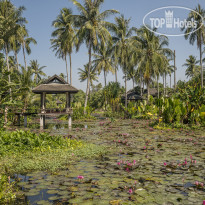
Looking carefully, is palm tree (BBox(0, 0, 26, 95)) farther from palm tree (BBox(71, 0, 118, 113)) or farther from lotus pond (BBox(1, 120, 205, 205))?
lotus pond (BBox(1, 120, 205, 205))

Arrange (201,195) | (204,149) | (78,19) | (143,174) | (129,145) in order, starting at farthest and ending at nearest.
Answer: (78,19) → (129,145) → (204,149) → (143,174) → (201,195)

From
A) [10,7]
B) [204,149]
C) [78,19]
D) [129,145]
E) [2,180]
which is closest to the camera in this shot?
[2,180]

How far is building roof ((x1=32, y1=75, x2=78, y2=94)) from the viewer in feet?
56.5

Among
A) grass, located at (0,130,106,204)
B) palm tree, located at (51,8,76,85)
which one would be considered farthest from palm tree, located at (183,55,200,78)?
grass, located at (0,130,106,204)

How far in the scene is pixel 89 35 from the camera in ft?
81.1

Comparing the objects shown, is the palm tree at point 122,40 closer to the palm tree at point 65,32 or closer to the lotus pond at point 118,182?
the palm tree at point 65,32

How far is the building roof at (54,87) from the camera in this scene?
1722 cm

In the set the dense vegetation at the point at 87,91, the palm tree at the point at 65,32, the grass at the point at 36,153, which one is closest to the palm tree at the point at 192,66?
the dense vegetation at the point at 87,91

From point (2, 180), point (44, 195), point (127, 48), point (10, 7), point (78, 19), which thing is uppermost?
point (10, 7)

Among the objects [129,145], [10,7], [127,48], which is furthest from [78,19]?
[129,145]

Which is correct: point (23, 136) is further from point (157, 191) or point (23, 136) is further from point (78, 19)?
point (78, 19)

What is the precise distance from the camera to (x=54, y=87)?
1791cm

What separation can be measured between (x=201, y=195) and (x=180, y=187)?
0.43m

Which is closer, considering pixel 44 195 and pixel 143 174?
pixel 44 195
